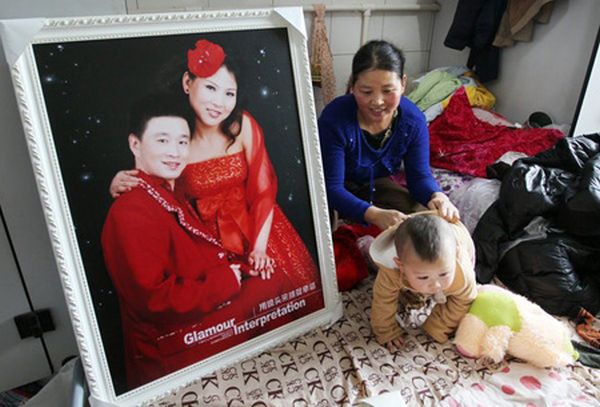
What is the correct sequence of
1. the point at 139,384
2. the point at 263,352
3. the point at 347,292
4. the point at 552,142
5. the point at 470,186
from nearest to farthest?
1. the point at 139,384
2. the point at 263,352
3. the point at 347,292
4. the point at 470,186
5. the point at 552,142

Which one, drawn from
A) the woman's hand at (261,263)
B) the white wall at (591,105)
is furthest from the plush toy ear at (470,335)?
the white wall at (591,105)

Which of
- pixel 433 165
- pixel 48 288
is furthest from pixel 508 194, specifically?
pixel 48 288

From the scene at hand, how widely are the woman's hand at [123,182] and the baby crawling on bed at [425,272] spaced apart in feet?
2.08

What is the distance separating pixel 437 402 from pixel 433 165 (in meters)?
1.17

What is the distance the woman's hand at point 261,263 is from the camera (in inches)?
44.8

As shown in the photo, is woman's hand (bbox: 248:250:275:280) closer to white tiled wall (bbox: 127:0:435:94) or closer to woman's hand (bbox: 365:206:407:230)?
woman's hand (bbox: 365:206:407:230)

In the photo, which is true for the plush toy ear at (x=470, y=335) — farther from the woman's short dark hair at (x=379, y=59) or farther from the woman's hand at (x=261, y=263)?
the woman's short dark hair at (x=379, y=59)

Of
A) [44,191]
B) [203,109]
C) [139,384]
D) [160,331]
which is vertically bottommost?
[139,384]

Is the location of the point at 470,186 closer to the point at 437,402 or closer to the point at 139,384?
the point at 437,402

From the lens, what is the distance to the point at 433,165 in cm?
197

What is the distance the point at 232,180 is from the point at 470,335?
0.78m

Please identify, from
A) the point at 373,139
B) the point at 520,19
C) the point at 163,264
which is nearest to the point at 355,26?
the point at 520,19

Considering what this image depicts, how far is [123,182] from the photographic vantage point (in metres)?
0.95

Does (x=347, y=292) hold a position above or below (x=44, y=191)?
below
